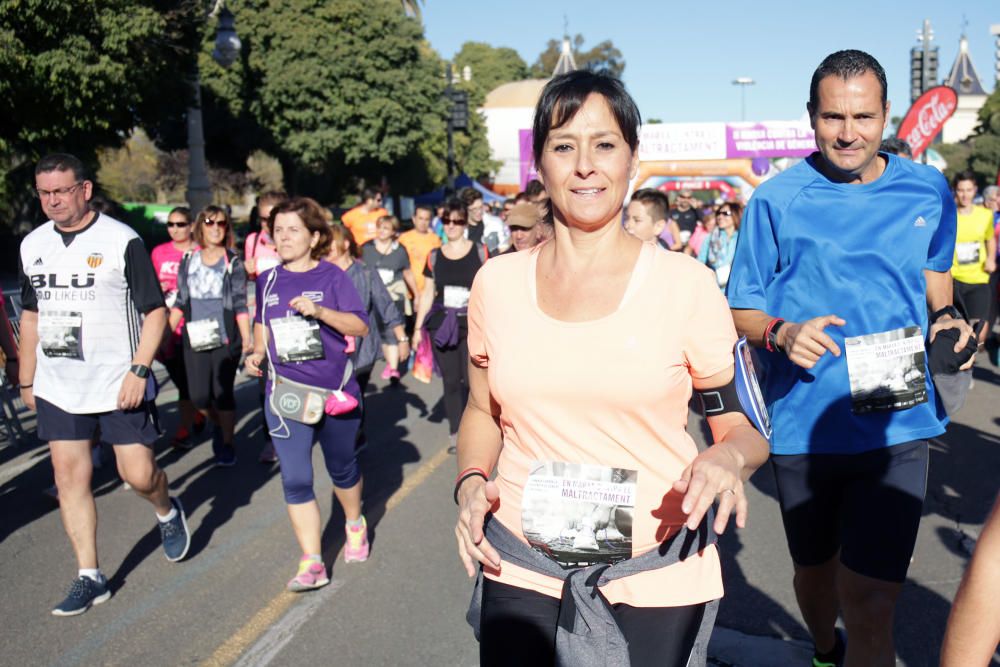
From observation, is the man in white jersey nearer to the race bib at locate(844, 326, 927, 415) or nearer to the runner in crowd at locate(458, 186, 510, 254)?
the race bib at locate(844, 326, 927, 415)

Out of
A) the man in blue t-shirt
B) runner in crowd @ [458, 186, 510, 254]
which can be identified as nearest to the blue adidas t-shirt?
the man in blue t-shirt

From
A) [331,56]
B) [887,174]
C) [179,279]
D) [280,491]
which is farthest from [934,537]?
[331,56]

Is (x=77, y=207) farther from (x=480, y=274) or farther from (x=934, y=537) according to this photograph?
(x=934, y=537)

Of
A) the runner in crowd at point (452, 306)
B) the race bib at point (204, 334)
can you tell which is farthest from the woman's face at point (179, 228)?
the runner in crowd at point (452, 306)

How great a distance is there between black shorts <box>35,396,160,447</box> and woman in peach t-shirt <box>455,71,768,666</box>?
2893mm

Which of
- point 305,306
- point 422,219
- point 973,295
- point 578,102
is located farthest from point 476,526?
point 422,219

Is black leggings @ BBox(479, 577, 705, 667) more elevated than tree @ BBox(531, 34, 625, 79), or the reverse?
tree @ BBox(531, 34, 625, 79)

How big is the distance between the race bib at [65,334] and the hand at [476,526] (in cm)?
302

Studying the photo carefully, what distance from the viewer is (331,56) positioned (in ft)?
120

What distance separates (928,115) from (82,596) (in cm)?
1503

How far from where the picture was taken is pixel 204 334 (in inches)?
264

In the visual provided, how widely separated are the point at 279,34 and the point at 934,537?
35.7m

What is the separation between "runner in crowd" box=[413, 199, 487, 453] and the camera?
7.00 metres

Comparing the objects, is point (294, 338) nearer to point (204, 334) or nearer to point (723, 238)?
point (204, 334)
